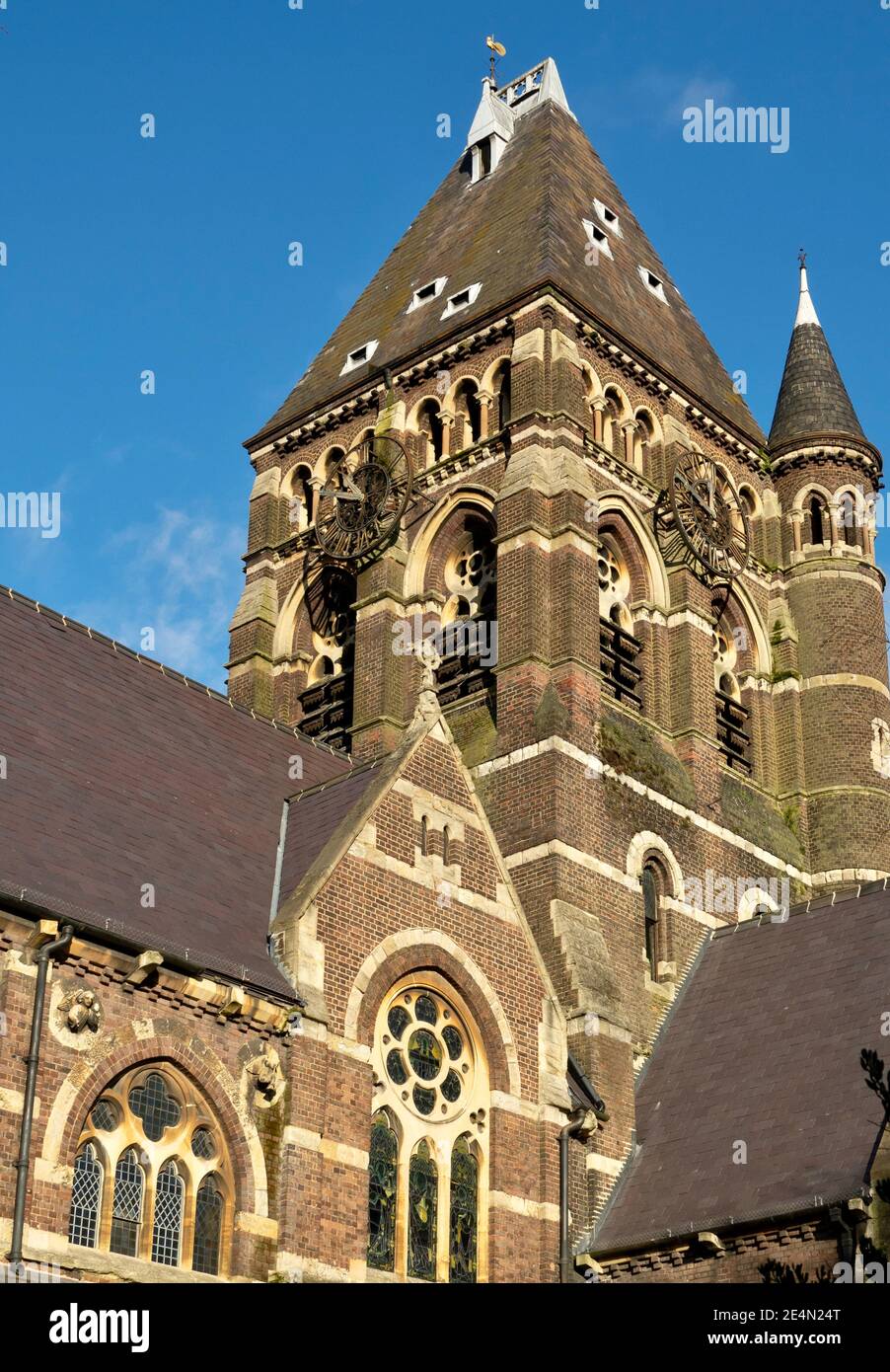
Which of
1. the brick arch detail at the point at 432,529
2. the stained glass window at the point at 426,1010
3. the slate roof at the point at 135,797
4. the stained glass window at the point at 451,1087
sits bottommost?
the stained glass window at the point at 451,1087

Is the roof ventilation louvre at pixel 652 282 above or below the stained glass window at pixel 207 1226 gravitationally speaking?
above

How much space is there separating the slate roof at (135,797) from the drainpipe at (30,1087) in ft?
1.47

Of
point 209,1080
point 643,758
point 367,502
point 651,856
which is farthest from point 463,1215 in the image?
point 367,502

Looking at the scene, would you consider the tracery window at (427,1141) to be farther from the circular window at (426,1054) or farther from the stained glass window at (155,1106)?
the stained glass window at (155,1106)

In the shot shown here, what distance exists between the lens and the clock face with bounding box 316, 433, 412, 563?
46312mm

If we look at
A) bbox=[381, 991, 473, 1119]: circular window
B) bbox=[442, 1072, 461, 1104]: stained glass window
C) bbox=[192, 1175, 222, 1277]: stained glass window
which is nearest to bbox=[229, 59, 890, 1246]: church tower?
bbox=[381, 991, 473, 1119]: circular window

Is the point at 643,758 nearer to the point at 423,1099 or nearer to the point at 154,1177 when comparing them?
the point at 423,1099

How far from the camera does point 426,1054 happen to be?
3003cm

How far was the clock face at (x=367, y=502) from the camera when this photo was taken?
46312mm

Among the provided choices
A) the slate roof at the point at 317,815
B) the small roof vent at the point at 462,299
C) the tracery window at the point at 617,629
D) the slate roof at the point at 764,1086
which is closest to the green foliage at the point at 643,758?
the tracery window at the point at 617,629

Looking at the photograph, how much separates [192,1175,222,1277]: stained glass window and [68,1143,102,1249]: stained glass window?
5.07 feet

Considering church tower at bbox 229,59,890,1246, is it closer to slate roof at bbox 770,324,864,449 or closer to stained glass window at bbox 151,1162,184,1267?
slate roof at bbox 770,324,864,449

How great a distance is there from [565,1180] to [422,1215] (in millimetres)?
2859

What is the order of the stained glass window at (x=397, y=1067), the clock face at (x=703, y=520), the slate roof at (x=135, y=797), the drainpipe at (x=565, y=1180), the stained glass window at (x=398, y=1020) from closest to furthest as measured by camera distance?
1. the slate roof at (x=135, y=797)
2. the stained glass window at (x=397, y=1067)
3. the stained glass window at (x=398, y=1020)
4. the drainpipe at (x=565, y=1180)
5. the clock face at (x=703, y=520)
